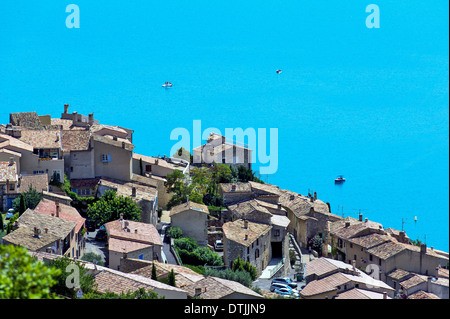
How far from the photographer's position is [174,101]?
2783 inches

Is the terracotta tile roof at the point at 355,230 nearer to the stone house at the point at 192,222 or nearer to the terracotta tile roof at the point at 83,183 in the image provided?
the stone house at the point at 192,222

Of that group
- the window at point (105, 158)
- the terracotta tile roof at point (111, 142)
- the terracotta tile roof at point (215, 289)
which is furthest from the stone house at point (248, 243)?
the terracotta tile roof at point (215, 289)

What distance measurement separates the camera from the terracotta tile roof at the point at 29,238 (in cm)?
2767

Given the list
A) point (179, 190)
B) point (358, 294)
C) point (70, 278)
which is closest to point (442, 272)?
point (358, 294)

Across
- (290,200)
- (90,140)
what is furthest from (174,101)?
(90,140)

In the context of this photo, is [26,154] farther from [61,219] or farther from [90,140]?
[61,219]

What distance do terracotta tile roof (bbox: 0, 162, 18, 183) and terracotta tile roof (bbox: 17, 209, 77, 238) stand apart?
3.29 meters

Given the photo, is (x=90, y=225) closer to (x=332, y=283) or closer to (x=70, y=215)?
(x=70, y=215)

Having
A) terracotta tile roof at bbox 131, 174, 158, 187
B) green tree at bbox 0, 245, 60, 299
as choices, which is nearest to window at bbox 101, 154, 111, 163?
terracotta tile roof at bbox 131, 174, 158, 187

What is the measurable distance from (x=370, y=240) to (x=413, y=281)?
417 centimetres

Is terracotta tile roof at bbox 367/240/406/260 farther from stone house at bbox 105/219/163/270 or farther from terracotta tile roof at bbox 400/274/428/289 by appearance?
stone house at bbox 105/219/163/270

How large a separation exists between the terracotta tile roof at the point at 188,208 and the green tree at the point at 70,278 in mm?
11602

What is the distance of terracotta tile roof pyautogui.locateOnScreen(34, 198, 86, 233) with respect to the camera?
103 feet
